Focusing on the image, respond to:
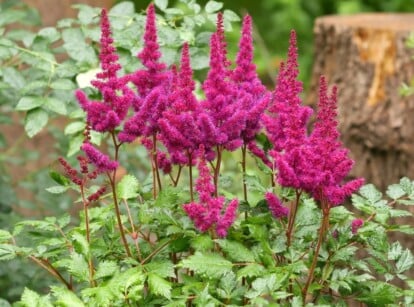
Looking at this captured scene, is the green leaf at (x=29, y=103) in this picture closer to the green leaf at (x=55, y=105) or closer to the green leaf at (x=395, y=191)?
the green leaf at (x=55, y=105)

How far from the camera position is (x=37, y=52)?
3178 millimetres

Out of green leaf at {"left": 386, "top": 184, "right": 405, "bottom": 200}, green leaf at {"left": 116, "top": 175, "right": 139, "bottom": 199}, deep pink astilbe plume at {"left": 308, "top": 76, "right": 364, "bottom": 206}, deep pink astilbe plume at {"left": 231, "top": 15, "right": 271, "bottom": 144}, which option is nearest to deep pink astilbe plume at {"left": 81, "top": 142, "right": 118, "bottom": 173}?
green leaf at {"left": 116, "top": 175, "right": 139, "bottom": 199}

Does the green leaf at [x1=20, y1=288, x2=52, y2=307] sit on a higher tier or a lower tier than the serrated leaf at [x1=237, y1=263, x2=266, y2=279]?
lower

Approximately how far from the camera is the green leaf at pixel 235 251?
87.0 inches

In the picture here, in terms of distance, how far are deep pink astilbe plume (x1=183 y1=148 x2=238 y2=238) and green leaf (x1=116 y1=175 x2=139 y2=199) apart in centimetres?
30

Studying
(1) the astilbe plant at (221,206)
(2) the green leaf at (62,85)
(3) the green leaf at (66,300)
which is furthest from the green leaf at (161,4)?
(3) the green leaf at (66,300)

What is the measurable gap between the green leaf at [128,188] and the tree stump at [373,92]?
2181 mm

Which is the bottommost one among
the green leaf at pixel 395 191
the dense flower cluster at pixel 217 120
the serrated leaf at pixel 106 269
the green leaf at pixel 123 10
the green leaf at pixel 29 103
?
the serrated leaf at pixel 106 269

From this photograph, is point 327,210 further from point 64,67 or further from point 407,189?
point 64,67

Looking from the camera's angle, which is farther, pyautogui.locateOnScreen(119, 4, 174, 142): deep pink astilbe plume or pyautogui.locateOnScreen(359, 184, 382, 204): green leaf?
pyautogui.locateOnScreen(359, 184, 382, 204): green leaf

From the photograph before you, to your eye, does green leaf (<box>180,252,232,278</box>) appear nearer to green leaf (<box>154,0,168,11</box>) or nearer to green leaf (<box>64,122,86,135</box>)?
green leaf (<box>64,122,86,135</box>)

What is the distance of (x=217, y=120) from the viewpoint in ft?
7.24

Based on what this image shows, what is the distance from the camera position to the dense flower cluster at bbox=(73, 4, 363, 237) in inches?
82.7

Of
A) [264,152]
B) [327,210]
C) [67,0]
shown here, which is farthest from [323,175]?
[67,0]
